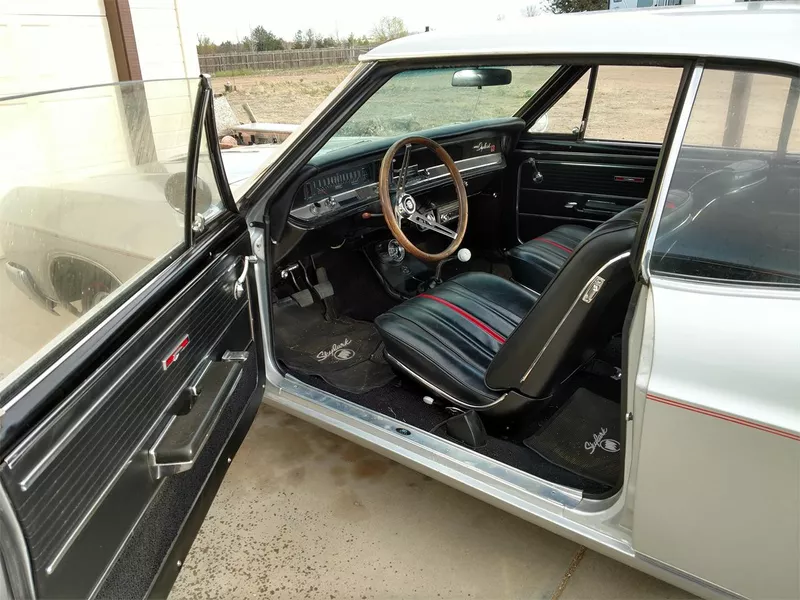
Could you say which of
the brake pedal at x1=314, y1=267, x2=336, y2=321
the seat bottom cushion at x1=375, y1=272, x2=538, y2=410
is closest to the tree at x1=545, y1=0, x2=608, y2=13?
the brake pedal at x1=314, y1=267, x2=336, y2=321

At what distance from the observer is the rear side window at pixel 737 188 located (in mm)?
1191

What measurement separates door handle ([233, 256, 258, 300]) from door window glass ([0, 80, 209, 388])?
255 millimetres

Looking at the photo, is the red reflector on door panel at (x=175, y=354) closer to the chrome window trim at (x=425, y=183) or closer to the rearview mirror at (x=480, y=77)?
the chrome window trim at (x=425, y=183)

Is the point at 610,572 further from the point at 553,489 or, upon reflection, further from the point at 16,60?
the point at 16,60

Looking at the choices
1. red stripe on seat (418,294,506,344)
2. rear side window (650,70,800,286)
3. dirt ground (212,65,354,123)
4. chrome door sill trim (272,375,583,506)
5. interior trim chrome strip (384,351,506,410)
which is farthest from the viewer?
dirt ground (212,65,354,123)

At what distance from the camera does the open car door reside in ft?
3.01

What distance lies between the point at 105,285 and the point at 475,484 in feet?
3.62

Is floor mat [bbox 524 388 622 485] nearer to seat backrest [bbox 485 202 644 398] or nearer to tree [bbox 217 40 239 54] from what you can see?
seat backrest [bbox 485 202 644 398]

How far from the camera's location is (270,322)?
6.90 ft

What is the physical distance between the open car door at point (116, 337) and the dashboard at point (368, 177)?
681 mm

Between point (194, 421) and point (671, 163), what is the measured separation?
1213 millimetres

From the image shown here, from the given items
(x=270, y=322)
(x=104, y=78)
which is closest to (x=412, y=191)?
(x=270, y=322)

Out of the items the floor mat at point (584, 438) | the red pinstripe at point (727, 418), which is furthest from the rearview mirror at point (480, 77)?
the red pinstripe at point (727, 418)

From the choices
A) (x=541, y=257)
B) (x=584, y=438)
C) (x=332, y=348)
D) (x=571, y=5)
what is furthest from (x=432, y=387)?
(x=571, y=5)
